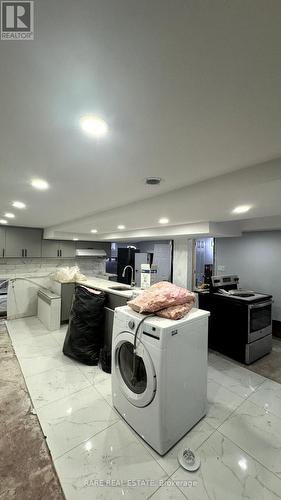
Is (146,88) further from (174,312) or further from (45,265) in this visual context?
(45,265)

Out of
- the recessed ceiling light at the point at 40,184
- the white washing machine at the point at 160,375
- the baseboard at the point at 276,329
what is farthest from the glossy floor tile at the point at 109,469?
the baseboard at the point at 276,329

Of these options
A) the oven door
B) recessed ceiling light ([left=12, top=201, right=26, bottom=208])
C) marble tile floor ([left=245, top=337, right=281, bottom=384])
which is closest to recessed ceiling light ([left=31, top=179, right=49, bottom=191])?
recessed ceiling light ([left=12, top=201, right=26, bottom=208])

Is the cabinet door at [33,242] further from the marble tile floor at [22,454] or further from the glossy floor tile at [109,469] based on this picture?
the glossy floor tile at [109,469]

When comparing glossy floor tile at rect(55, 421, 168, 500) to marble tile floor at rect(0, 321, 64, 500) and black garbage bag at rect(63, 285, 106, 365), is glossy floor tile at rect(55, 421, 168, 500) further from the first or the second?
black garbage bag at rect(63, 285, 106, 365)

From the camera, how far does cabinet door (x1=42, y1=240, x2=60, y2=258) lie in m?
5.56

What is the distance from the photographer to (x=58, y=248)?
19.1 ft

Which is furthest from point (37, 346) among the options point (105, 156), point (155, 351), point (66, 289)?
point (105, 156)

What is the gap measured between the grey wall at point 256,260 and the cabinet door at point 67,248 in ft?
13.5

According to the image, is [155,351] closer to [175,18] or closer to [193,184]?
[193,184]

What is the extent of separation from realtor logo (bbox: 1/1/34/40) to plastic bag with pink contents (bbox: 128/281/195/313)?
5.27 feet

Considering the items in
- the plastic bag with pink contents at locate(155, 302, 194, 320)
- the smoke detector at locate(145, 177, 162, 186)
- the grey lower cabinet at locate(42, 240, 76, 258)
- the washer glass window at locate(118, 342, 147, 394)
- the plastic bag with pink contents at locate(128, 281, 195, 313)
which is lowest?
the washer glass window at locate(118, 342, 147, 394)

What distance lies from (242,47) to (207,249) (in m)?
5.64

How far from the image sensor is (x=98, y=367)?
265cm

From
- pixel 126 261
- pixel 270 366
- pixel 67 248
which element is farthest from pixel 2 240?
pixel 270 366
